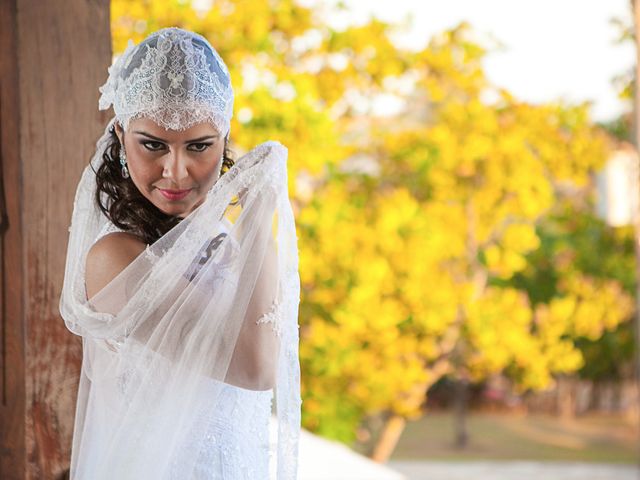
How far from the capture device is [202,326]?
1128 mm

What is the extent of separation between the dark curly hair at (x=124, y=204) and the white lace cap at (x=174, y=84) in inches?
3.6

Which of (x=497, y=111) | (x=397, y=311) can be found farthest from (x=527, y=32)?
(x=397, y=311)

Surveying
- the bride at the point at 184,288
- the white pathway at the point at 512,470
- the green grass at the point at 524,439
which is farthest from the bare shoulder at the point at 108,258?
the green grass at the point at 524,439

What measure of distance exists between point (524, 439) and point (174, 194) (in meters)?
9.02

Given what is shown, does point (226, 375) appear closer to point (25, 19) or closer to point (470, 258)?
point (25, 19)

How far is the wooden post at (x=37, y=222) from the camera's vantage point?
143 cm

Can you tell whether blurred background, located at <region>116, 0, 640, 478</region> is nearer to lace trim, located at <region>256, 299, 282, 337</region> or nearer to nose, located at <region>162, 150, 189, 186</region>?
nose, located at <region>162, 150, 189, 186</region>

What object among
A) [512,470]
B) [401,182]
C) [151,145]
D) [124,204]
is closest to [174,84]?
[151,145]

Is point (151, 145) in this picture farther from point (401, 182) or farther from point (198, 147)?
point (401, 182)

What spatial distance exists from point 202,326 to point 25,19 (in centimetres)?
62

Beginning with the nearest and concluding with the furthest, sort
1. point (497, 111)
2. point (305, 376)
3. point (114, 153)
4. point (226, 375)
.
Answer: point (226, 375) → point (114, 153) → point (305, 376) → point (497, 111)

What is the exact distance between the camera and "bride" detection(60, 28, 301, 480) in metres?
1.13

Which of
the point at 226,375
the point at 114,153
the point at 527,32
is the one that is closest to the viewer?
the point at 226,375

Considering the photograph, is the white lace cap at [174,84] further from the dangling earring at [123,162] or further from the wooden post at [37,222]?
the wooden post at [37,222]
